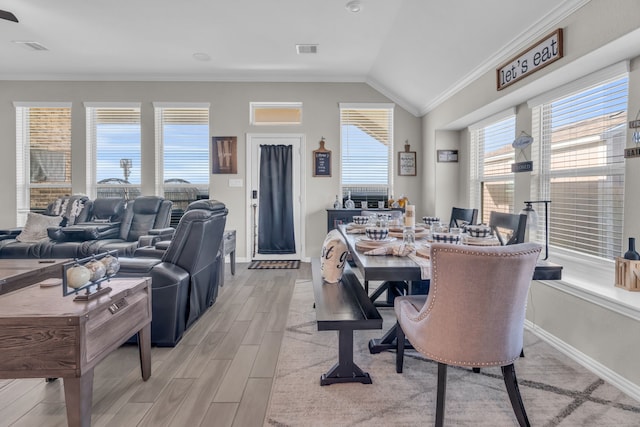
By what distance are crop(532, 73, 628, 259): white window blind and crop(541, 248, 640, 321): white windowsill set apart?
79 millimetres

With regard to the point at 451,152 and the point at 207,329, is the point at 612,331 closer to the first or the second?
the point at 207,329

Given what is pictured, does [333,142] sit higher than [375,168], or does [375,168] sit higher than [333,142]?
[333,142]

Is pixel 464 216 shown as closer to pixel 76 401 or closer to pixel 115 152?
pixel 76 401

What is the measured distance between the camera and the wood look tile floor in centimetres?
165

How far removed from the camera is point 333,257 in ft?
7.61

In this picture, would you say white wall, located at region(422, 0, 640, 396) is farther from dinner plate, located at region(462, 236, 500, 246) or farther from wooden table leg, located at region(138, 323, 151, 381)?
wooden table leg, located at region(138, 323, 151, 381)

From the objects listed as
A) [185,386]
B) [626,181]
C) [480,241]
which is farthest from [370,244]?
[626,181]

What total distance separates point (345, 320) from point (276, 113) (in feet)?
14.6

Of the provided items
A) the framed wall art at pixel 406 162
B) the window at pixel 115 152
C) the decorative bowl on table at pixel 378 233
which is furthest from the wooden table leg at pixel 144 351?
the framed wall art at pixel 406 162

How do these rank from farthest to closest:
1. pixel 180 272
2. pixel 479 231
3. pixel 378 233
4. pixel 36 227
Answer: pixel 36 227 → pixel 180 272 → pixel 378 233 → pixel 479 231

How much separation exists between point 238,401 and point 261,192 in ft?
12.9

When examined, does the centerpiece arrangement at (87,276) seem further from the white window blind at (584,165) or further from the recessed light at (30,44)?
the recessed light at (30,44)

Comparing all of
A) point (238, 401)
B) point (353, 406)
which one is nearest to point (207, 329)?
point (238, 401)

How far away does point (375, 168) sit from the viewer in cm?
553
